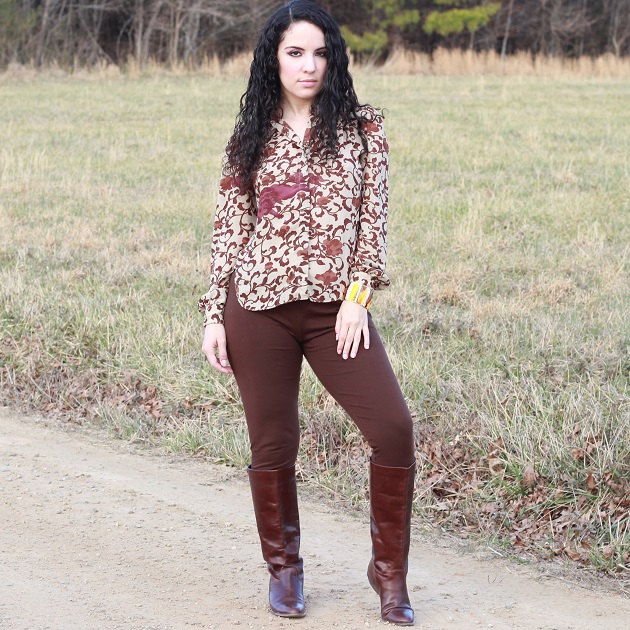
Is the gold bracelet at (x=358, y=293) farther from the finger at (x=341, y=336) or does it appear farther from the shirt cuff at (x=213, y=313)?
the shirt cuff at (x=213, y=313)

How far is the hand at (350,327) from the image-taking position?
3.22 meters

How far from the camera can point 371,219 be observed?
329 cm

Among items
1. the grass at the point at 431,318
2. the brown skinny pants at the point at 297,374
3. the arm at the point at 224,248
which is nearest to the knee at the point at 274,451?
the brown skinny pants at the point at 297,374

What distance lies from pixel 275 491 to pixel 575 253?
598 centimetres

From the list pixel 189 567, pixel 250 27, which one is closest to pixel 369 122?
pixel 189 567

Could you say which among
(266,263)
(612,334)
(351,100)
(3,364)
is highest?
(351,100)

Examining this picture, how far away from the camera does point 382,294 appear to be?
751cm

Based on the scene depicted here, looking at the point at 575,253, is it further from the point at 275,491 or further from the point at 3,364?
the point at 275,491

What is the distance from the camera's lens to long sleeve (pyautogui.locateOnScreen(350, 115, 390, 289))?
3.29m

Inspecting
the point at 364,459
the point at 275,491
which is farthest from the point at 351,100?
the point at 364,459

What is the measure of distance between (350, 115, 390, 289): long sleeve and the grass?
1.57m

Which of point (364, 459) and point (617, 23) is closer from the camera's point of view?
point (364, 459)

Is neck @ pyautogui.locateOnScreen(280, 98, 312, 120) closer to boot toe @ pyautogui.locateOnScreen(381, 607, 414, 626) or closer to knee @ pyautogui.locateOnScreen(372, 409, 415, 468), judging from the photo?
knee @ pyautogui.locateOnScreen(372, 409, 415, 468)

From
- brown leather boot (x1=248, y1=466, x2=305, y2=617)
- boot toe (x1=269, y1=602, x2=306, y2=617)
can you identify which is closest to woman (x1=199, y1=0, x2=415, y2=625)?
brown leather boot (x1=248, y1=466, x2=305, y2=617)
